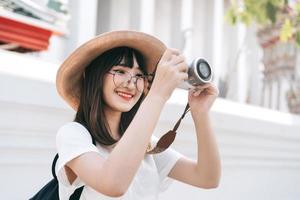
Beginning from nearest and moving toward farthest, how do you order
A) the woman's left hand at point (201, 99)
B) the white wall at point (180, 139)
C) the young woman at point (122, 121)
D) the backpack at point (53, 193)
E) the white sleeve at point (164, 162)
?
the young woman at point (122, 121)
the backpack at point (53, 193)
the woman's left hand at point (201, 99)
the white sleeve at point (164, 162)
the white wall at point (180, 139)

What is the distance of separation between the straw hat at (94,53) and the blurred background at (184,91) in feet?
1.15

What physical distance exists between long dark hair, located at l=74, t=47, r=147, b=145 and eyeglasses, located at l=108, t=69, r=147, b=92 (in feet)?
0.07

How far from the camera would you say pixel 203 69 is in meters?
1.32

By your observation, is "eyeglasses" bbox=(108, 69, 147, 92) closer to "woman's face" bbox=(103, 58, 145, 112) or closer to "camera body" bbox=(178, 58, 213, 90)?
"woman's face" bbox=(103, 58, 145, 112)

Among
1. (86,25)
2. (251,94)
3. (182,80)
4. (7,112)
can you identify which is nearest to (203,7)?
(251,94)

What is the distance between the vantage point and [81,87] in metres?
1.54

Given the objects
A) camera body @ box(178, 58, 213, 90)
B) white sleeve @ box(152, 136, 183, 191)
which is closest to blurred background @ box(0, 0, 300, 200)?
white sleeve @ box(152, 136, 183, 191)

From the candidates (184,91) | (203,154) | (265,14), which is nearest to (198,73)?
(203,154)

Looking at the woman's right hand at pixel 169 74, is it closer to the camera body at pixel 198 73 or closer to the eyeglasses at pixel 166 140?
the camera body at pixel 198 73

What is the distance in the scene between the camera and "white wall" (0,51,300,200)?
1.83 meters

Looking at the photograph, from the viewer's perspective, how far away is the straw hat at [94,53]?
1389 millimetres

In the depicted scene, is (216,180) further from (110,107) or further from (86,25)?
(86,25)

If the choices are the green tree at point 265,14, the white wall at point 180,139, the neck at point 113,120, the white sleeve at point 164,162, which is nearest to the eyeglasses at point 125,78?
the neck at point 113,120

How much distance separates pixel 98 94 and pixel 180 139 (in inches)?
49.5
